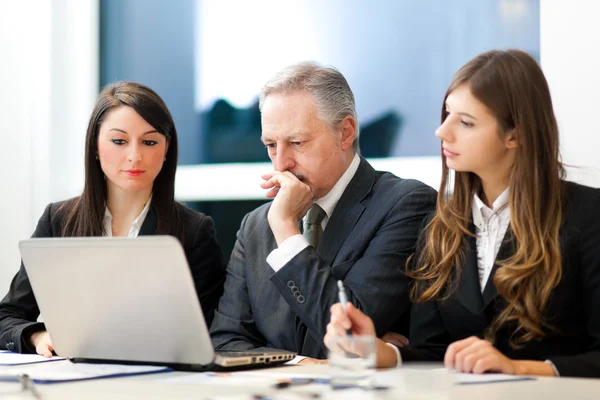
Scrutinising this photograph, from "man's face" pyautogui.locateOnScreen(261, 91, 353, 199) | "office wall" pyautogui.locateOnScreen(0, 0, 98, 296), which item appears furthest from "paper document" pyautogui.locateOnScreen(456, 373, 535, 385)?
"office wall" pyautogui.locateOnScreen(0, 0, 98, 296)

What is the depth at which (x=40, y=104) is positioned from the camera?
4109 millimetres

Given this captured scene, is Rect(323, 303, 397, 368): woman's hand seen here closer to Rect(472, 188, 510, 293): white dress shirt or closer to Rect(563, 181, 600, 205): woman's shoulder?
Rect(472, 188, 510, 293): white dress shirt

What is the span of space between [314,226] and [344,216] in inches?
5.7

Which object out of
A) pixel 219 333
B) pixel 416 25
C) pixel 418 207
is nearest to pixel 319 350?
pixel 219 333

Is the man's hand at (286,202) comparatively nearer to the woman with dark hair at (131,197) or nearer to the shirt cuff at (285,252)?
the shirt cuff at (285,252)

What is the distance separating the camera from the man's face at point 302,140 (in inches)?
96.0

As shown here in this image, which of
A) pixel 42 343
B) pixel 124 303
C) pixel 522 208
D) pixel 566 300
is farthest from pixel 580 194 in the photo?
pixel 42 343

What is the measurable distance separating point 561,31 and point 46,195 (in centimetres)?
260

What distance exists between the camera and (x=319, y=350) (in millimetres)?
2309

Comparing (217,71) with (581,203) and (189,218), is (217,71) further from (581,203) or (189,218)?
(581,203)

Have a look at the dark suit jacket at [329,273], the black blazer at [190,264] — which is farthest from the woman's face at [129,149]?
the dark suit jacket at [329,273]

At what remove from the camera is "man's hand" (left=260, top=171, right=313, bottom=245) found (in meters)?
2.28

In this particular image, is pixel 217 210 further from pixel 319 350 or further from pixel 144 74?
pixel 319 350

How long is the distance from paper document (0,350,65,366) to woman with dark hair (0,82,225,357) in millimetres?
451
